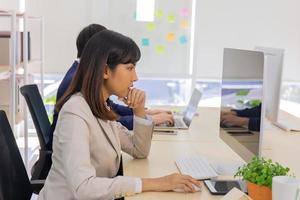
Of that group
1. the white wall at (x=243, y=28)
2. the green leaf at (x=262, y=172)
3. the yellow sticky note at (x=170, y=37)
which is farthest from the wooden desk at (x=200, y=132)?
the yellow sticky note at (x=170, y=37)

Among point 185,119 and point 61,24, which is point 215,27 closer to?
point 61,24

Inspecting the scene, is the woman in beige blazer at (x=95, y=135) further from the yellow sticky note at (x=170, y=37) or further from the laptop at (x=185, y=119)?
the yellow sticky note at (x=170, y=37)

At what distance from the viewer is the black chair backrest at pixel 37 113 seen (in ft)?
7.20

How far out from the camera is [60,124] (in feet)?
4.62

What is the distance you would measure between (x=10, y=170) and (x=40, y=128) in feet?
2.70

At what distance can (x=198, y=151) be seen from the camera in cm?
199

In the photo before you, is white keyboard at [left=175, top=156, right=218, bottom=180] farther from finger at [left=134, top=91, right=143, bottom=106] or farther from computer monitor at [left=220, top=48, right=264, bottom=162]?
finger at [left=134, top=91, right=143, bottom=106]

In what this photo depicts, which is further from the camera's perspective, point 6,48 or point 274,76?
point 6,48

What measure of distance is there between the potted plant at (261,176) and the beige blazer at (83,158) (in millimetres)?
369

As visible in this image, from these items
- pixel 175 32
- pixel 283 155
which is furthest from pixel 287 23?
pixel 283 155

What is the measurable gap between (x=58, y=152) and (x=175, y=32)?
278 cm

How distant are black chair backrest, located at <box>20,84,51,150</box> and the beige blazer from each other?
75cm

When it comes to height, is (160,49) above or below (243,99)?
above

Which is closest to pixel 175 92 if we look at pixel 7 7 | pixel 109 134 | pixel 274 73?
pixel 7 7
